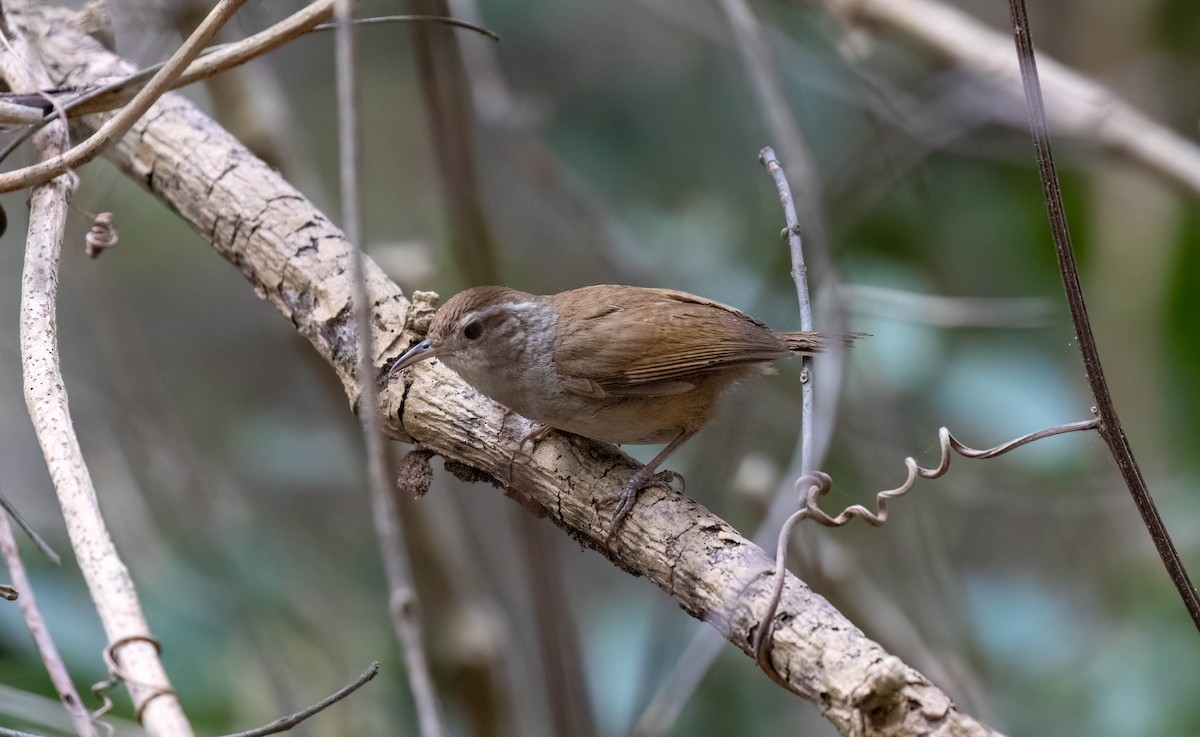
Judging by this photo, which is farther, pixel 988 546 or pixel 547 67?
pixel 547 67

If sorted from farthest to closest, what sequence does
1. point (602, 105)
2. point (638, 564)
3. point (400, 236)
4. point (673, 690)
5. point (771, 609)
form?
point (400, 236)
point (602, 105)
point (673, 690)
point (638, 564)
point (771, 609)

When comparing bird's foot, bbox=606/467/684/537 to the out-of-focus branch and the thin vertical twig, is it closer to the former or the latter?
the thin vertical twig

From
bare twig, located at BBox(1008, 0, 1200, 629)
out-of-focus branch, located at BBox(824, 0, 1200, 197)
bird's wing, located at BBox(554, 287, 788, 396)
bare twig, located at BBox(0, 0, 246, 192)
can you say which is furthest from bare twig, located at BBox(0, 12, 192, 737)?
out-of-focus branch, located at BBox(824, 0, 1200, 197)

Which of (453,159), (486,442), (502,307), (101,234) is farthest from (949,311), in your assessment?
(101,234)

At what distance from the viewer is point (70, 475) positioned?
5.74 feet

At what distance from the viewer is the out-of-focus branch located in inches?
157

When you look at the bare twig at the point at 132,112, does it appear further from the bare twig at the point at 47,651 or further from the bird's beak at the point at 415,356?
the bare twig at the point at 47,651

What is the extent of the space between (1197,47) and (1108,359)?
1.86 metres

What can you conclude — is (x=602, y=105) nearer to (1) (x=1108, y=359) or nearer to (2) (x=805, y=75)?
(2) (x=805, y=75)

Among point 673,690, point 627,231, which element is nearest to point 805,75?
point 627,231

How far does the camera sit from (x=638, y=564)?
2162mm

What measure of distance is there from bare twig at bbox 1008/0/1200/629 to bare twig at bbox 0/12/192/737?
1.48 m

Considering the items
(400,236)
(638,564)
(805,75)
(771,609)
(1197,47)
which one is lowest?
(771,609)

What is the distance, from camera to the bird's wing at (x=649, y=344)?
2.78 meters
